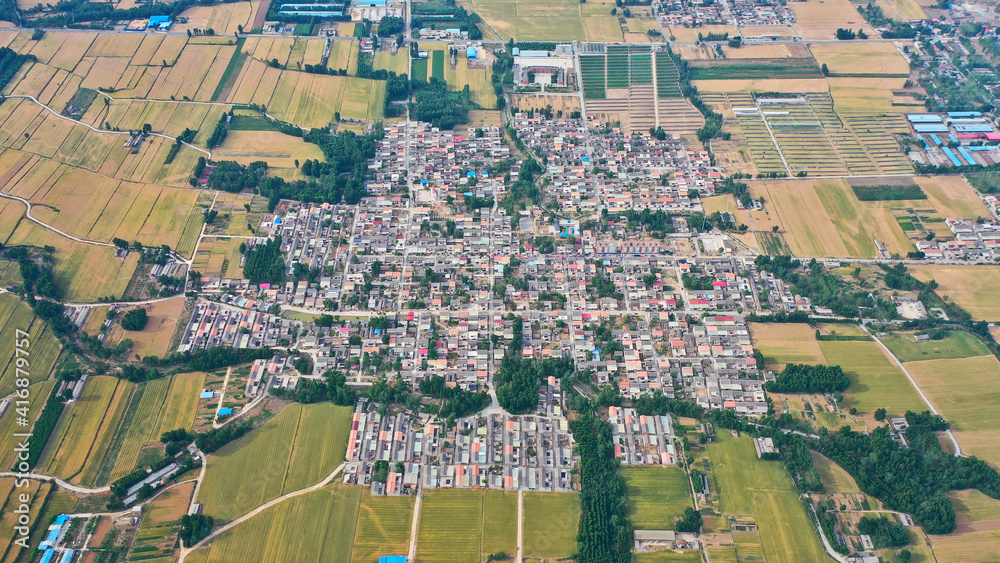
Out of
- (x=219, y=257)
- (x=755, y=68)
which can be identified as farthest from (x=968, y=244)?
(x=219, y=257)

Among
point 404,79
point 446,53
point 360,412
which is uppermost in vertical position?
point 446,53

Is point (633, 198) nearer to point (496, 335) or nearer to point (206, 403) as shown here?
point (496, 335)

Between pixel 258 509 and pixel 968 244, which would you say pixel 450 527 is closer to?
pixel 258 509

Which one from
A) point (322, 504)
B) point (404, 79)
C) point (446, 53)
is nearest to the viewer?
point (322, 504)

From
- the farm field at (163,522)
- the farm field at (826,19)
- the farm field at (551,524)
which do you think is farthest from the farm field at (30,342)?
the farm field at (826,19)

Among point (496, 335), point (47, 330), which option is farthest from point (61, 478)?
point (496, 335)

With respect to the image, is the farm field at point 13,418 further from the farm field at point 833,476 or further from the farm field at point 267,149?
the farm field at point 833,476
